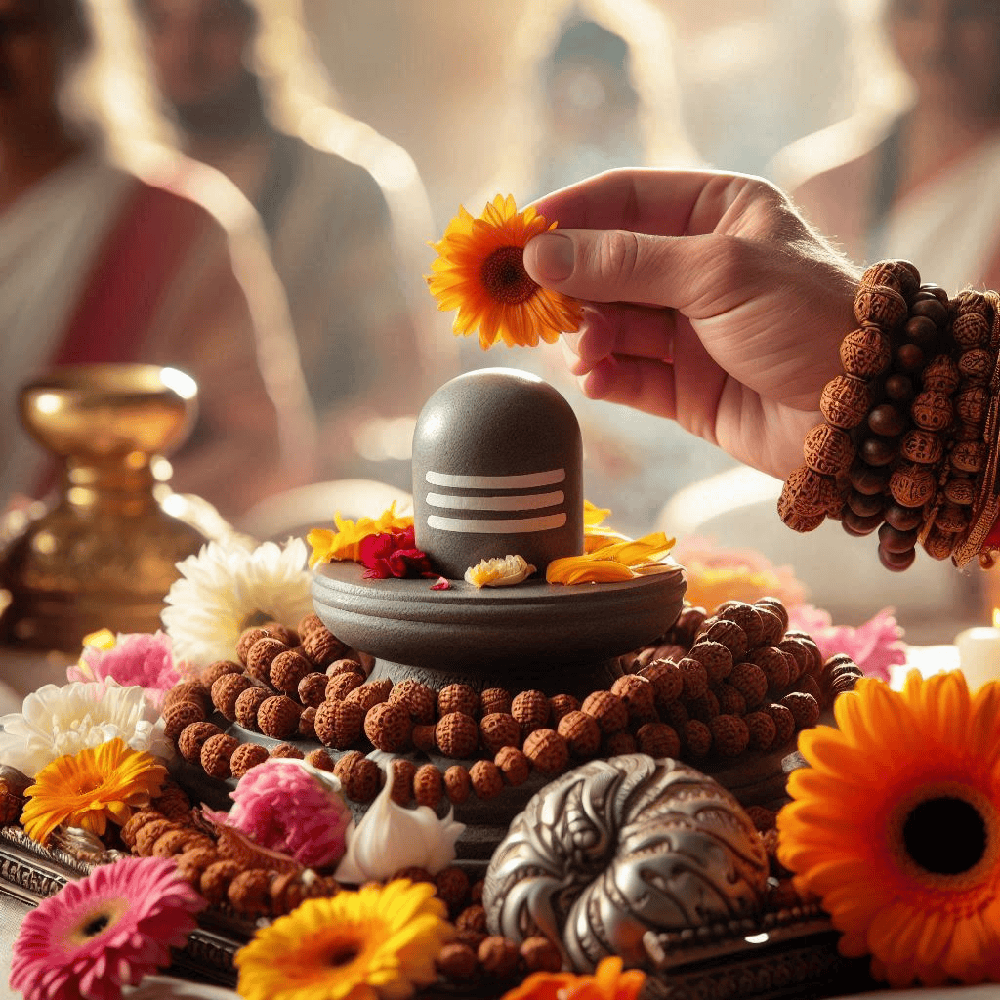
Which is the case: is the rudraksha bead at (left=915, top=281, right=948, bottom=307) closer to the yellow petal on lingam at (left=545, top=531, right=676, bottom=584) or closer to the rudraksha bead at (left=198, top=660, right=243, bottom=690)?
the yellow petal on lingam at (left=545, top=531, right=676, bottom=584)

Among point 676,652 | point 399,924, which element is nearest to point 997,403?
point 676,652

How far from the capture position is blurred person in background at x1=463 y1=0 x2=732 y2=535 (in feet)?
10.6

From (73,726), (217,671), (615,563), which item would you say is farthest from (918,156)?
(73,726)

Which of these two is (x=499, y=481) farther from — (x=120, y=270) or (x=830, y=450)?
(x=120, y=270)

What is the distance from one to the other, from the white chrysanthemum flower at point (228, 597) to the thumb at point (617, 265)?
0.38m

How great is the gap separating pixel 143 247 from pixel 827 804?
273cm

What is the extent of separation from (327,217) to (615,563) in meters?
2.49

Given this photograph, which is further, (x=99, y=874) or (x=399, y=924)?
(x=99, y=874)

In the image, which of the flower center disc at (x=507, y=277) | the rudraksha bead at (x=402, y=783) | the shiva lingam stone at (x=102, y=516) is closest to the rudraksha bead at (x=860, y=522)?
the flower center disc at (x=507, y=277)

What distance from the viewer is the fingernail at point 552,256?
3.45 feet

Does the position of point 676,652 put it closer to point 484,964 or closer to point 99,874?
point 484,964

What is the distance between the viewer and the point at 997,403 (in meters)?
1.00

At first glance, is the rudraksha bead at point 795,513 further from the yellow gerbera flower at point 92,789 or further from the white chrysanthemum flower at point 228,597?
the yellow gerbera flower at point 92,789

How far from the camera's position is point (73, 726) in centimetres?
103
